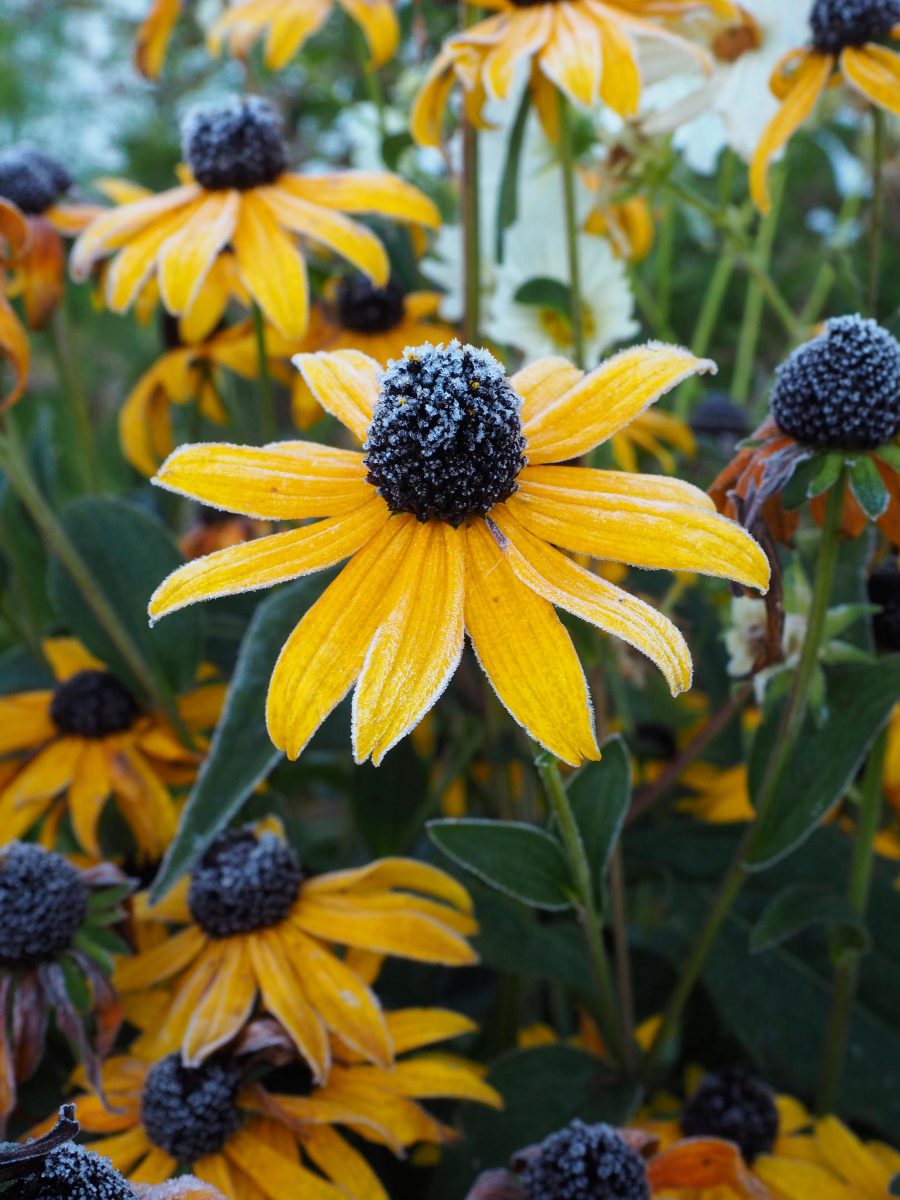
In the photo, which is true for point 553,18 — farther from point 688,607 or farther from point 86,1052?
point 86,1052

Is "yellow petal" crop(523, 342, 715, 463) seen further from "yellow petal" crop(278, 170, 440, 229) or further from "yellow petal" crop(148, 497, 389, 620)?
"yellow petal" crop(278, 170, 440, 229)

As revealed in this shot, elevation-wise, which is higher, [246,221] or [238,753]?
[246,221]

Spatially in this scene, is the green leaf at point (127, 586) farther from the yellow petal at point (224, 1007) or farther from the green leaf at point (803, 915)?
the green leaf at point (803, 915)

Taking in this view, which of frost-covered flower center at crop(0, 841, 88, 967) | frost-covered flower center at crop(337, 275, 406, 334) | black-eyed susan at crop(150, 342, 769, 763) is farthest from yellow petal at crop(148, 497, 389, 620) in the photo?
frost-covered flower center at crop(337, 275, 406, 334)

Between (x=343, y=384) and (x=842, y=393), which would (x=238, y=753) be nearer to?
(x=343, y=384)

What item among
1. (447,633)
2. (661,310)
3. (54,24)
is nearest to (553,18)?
(661,310)

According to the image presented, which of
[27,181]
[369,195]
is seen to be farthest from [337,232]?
[27,181]
